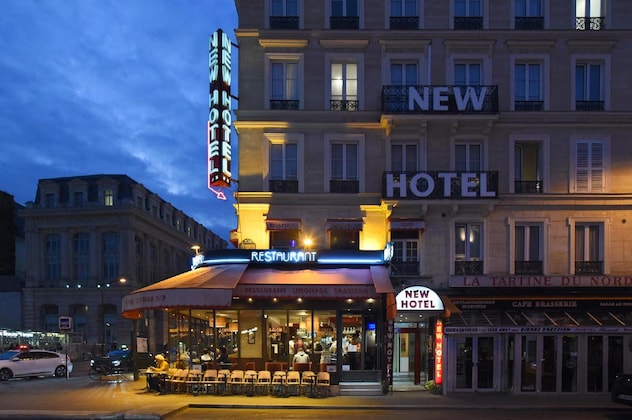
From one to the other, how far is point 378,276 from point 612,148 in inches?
415

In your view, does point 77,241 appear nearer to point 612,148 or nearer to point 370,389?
point 370,389

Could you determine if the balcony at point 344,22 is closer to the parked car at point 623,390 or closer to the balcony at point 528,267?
the balcony at point 528,267

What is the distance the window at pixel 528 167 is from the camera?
2217cm

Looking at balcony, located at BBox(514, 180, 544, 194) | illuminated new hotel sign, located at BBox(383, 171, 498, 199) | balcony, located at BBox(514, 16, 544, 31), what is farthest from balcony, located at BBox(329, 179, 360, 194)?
balcony, located at BBox(514, 16, 544, 31)

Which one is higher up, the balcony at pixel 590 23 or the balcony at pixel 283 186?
the balcony at pixel 590 23

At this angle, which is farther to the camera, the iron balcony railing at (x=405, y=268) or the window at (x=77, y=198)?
the window at (x=77, y=198)

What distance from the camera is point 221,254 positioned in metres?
21.9

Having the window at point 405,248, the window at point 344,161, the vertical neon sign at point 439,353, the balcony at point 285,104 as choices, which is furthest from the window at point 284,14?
the vertical neon sign at point 439,353

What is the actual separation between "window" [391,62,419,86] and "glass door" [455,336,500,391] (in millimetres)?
10129

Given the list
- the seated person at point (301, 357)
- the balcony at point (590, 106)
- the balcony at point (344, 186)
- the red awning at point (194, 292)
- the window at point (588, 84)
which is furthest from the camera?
the balcony at point (344, 186)

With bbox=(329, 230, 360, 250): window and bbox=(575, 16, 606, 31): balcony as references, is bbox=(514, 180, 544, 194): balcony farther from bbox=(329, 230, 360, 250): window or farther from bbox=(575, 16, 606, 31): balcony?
bbox=(329, 230, 360, 250): window

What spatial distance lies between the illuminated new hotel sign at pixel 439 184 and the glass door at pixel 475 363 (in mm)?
5399

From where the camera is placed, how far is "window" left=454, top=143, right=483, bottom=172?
22375 millimetres

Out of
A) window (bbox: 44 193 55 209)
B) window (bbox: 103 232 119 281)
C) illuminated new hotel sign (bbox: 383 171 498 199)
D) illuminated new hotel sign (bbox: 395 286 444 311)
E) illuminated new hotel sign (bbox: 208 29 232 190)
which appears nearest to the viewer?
illuminated new hotel sign (bbox: 395 286 444 311)
